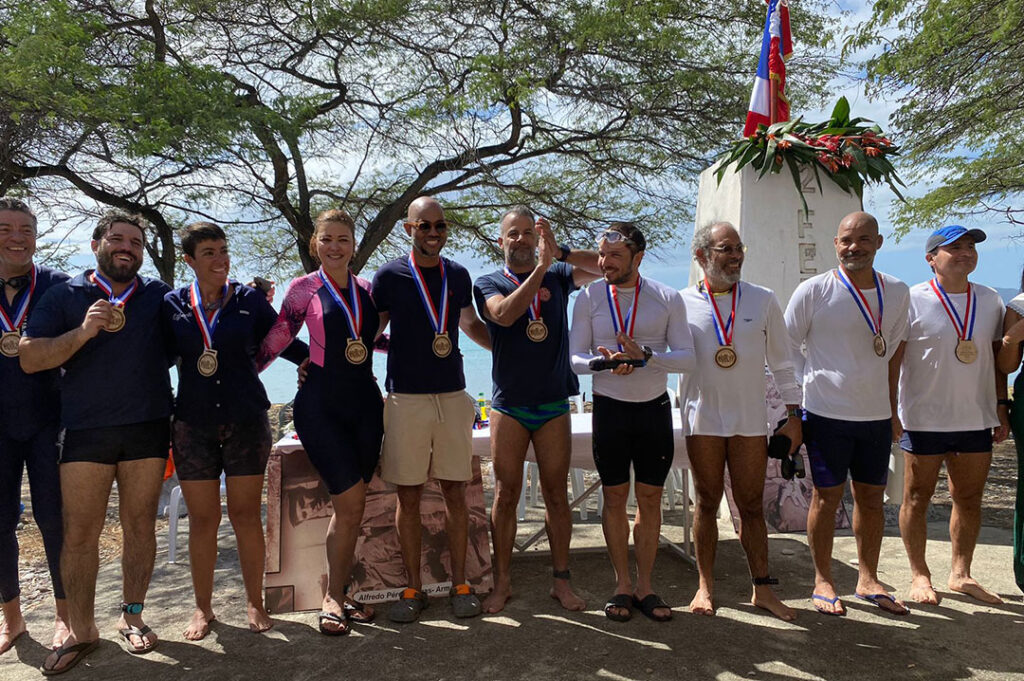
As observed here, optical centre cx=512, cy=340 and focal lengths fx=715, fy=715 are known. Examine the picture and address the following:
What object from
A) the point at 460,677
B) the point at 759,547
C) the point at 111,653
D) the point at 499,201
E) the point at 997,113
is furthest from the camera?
Answer: the point at 499,201

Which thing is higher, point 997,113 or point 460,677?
point 997,113

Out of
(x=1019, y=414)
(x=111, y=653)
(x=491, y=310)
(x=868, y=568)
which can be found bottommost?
(x=111, y=653)

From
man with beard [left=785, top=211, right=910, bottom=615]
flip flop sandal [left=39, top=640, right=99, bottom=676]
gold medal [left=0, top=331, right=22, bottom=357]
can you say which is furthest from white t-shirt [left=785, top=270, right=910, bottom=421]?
gold medal [left=0, top=331, right=22, bottom=357]

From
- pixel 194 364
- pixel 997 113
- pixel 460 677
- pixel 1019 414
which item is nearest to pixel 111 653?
pixel 194 364

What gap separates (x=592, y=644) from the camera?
3395 mm

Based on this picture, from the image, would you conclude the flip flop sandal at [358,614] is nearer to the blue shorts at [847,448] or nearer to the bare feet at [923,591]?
the blue shorts at [847,448]

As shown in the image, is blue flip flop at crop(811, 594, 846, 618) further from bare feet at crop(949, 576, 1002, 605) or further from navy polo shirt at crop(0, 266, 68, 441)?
navy polo shirt at crop(0, 266, 68, 441)

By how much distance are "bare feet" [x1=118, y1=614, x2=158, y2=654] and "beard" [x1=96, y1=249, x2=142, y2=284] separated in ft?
5.48

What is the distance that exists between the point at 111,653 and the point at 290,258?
853 cm

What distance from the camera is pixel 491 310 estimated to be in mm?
3682

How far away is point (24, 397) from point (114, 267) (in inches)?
30.0

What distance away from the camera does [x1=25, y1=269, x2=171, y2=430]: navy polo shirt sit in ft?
10.9

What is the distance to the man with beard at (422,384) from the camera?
3.69 metres

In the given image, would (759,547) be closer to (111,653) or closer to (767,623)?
Answer: (767,623)
